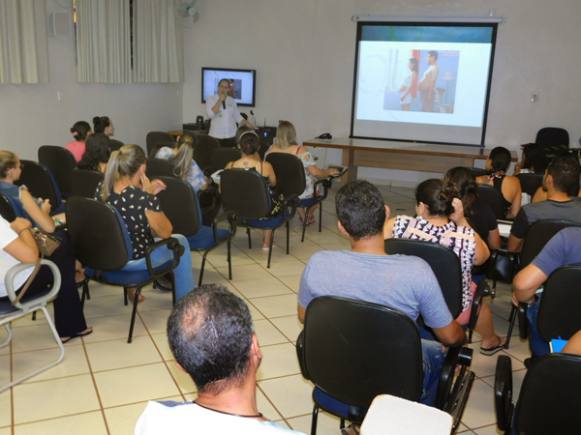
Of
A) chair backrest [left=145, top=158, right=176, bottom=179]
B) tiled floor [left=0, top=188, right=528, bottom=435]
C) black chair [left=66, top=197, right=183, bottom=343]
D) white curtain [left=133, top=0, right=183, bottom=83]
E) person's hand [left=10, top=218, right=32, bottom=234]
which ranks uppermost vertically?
white curtain [left=133, top=0, right=183, bottom=83]

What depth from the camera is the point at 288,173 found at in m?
5.35

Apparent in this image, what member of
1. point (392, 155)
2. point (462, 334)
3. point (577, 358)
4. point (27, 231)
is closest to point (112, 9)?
point (392, 155)

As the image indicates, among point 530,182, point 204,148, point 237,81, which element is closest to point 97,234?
point 530,182

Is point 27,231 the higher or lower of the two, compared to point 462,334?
higher

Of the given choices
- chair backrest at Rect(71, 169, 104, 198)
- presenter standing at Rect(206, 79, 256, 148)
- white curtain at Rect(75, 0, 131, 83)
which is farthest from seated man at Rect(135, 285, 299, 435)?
presenter standing at Rect(206, 79, 256, 148)

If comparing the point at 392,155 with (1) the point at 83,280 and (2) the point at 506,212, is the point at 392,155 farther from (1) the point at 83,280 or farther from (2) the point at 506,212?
(1) the point at 83,280

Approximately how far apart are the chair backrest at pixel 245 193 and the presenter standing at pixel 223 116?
3664 millimetres

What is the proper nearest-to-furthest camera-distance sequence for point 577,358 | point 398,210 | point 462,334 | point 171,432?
point 171,432
point 577,358
point 462,334
point 398,210

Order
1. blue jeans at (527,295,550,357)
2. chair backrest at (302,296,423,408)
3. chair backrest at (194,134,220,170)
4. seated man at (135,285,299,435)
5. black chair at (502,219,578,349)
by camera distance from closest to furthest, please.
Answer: seated man at (135,285,299,435), chair backrest at (302,296,423,408), blue jeans at (527,295,550,357), black chair at (502,219,578,349), chair backrest at (194,134,220,170)

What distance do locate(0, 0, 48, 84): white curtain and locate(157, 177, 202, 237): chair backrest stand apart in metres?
3.14

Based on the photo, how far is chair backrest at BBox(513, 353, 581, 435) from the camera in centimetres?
155

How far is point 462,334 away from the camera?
214 cm

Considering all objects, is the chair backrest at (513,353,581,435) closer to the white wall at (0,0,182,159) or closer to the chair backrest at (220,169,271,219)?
the chair backrest at (220,169,271,219)

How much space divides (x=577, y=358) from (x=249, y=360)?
926mm
